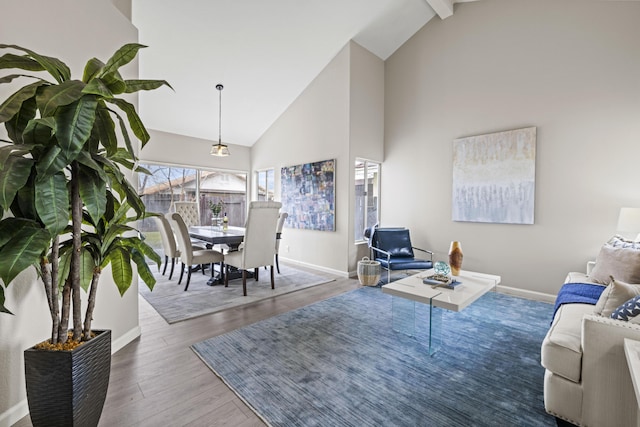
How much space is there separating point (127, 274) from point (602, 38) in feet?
17.2

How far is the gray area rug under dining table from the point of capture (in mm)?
3303

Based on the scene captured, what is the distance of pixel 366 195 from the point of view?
538 centimetres

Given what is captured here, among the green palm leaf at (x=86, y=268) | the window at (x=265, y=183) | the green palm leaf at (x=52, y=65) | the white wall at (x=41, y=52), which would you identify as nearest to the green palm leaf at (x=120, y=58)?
the green palm leaf at (x=52, y=65)

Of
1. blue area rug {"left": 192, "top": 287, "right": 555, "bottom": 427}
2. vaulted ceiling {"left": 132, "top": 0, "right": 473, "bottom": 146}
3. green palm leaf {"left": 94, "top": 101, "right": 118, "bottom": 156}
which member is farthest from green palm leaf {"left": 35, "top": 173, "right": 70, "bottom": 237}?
vaulted ceiling {"left": 132, "top": 0, "right": 473, "bottom": 146}

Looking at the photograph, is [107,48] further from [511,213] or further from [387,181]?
[511,213]

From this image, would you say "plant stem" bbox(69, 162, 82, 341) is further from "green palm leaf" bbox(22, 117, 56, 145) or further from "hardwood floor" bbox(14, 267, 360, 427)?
"hardwood floor" bbox(14, 267, 360, 427)

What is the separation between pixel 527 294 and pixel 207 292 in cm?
428

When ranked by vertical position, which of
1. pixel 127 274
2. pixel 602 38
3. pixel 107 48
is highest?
pixel 602 38

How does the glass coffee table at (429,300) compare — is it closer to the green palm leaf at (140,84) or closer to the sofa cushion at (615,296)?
the sofa cushion at (615,296)

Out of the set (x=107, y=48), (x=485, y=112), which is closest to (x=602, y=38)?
(x=485, y=112)

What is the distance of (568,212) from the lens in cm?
355

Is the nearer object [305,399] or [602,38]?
[305,399]

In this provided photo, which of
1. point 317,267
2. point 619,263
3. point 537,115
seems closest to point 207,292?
point 317,267

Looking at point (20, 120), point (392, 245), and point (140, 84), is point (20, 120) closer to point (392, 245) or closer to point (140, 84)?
point (140, 84)
